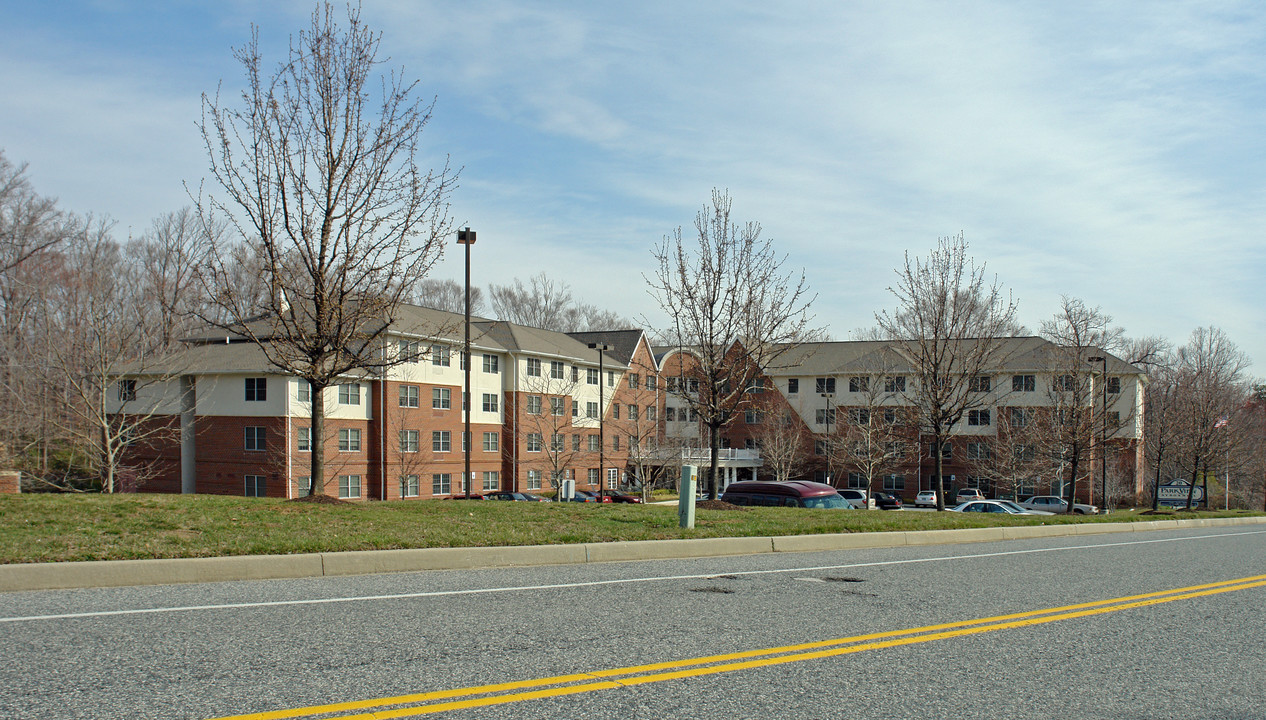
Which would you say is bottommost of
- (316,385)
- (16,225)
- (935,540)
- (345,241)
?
(935,540)

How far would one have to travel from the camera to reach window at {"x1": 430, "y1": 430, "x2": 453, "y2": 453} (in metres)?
46.6

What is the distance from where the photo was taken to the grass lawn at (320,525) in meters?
9.72

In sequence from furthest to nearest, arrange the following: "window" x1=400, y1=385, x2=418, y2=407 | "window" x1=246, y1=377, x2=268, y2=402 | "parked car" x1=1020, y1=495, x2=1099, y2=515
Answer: "parked car" x1=1020, y1=495, x2=1099, y2=515
"window" x1=400, y1=385, x2=418, y2=407
"window" x1=246, y1=377, x2=268, y2=402

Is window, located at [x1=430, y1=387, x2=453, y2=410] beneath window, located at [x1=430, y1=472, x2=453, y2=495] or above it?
above

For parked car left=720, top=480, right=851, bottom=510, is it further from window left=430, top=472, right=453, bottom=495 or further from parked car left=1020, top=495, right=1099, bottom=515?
parked car left=1020, top=495, right=1099, bottom=515

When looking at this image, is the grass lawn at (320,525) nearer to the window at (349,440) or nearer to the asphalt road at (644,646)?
the asphalt road at (644,646)

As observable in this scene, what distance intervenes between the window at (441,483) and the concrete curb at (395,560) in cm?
3500

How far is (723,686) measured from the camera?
5.48 m

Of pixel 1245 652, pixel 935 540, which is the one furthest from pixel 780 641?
pixel 935 540

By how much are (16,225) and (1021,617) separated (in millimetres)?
52157

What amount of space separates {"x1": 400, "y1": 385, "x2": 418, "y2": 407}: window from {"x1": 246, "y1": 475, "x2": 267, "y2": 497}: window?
751 centimetres

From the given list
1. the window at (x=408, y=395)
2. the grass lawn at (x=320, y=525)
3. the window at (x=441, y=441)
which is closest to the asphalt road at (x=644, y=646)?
the grass lawn at (x=320, y=525)

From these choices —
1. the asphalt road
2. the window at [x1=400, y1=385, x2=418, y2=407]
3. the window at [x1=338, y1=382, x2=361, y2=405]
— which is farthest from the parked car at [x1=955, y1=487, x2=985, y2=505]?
the asphalt road

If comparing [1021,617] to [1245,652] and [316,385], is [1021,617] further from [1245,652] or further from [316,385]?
[316,385]
